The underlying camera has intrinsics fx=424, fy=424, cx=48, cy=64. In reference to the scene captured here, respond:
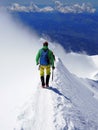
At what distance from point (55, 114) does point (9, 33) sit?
5066 inches

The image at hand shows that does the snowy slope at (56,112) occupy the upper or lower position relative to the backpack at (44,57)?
lower

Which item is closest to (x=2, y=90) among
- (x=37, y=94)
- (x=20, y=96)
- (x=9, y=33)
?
(x=20, y=96)

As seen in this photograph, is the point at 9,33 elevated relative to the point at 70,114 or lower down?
elevated

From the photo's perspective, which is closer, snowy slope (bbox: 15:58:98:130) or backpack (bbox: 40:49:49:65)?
snowy slope (bbox: 15:58:98:130)

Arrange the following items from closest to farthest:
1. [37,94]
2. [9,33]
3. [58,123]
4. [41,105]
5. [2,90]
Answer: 1. [58,123]
2. [41,105]
3. [37,94]
4. [2,90]
5. [9,33]

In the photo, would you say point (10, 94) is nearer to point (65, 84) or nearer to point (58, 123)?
point (65, 84)

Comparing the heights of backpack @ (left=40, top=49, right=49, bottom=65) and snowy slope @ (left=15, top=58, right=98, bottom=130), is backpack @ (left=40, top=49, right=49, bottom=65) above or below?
above

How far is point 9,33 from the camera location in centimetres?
14788

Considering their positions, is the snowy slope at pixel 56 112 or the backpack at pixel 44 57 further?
the backpack at pixel 44 57

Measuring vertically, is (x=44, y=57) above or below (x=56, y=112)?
above

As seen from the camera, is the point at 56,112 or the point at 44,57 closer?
the point at 56,112

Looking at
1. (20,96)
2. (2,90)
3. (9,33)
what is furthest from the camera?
(9,33)

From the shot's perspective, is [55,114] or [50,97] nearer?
[55,114]

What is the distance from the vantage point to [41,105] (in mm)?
22547
